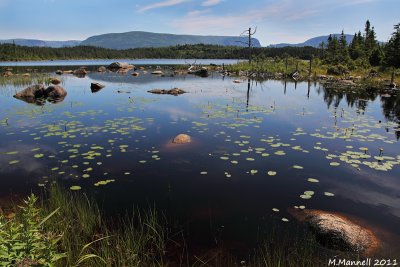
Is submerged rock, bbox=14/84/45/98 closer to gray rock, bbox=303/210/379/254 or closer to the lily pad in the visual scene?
the lily pad

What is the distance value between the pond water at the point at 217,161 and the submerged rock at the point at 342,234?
18.4 inches

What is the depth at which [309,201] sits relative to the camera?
7613 mm

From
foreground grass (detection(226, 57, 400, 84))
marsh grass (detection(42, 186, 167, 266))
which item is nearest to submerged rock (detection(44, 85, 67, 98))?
marsh grass (detection(42, 186, 167, 266))

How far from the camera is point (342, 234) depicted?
19.5ft

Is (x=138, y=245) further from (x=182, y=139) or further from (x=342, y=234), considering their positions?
(x=182, y=139)

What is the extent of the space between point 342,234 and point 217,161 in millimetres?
5047

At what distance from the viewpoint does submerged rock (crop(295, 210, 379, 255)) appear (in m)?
5.80

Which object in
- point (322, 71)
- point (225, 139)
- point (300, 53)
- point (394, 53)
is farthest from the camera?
point (300, 53)

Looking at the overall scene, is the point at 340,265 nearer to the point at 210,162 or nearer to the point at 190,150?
the point at 210,162

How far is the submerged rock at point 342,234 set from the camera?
5797 mm

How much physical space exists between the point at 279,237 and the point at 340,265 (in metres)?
1.25

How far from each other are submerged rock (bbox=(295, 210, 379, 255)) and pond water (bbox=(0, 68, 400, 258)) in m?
0.47

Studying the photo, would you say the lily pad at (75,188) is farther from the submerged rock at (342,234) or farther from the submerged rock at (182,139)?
the submerged rock at (342,234)

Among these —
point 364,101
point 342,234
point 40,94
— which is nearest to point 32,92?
point 40,94
